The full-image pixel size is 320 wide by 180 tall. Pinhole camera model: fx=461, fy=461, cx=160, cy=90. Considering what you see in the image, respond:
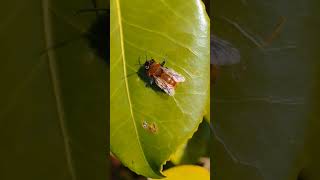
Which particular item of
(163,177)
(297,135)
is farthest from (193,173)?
(297,135)

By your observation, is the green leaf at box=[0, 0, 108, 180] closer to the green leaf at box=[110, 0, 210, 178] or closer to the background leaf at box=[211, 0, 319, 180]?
the green leaf at box=[110, 0, 210, 178]

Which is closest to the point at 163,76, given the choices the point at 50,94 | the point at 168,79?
the point at 168,79

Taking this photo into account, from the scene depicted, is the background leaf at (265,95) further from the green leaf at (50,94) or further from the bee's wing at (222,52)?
the green leaf at (50,94)

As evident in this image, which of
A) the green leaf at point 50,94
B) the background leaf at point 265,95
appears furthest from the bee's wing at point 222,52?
the green leaf at point 50,94

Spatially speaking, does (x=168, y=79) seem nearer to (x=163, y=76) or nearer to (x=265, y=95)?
(x=163, y=76)

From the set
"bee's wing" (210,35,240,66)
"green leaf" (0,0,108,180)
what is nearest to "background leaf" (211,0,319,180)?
"bee's wing" (210,35,240,66)

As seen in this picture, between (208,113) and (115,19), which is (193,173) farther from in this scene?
(115,19)

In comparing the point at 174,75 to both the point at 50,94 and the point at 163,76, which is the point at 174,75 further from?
the point at 50,94
